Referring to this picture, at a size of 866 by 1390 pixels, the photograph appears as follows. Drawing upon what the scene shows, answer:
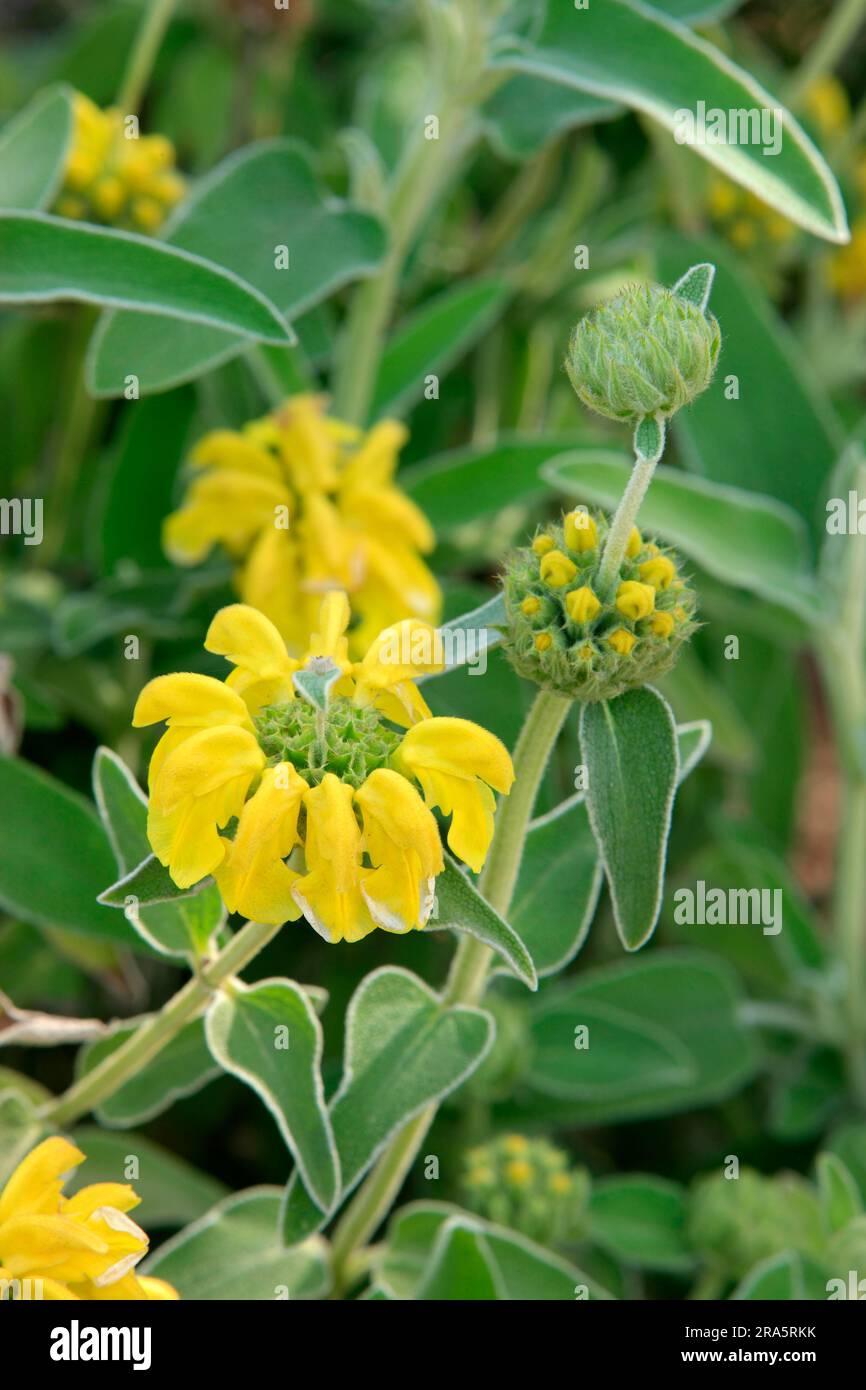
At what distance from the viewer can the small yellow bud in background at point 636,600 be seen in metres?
0.66

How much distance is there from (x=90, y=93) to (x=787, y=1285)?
137 cm

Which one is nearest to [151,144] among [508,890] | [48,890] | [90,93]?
[90,93]

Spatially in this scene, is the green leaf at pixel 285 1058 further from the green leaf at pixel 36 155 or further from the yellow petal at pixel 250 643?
the green leaf at pixel 36 155

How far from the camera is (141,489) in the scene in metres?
1.27

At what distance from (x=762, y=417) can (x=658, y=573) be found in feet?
2.32

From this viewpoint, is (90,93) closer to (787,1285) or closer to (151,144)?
(151,144)

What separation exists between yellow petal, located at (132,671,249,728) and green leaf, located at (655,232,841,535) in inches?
28.6

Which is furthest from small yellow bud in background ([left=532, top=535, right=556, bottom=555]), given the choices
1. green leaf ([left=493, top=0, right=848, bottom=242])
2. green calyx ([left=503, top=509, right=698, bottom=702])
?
green leaf ([left=493, top=0, right=848, bottom=242])

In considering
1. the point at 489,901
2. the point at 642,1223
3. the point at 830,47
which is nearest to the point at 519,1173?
the point at 642,1223

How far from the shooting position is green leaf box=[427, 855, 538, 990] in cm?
66

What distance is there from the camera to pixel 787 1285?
3.04 ft

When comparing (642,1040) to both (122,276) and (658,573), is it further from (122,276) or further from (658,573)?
(122,276)

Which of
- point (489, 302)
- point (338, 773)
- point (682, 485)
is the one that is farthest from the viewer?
point (489, 302)

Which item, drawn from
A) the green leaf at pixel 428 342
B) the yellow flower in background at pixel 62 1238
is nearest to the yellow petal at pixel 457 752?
the yellow flower in background at pixel 62 1238
